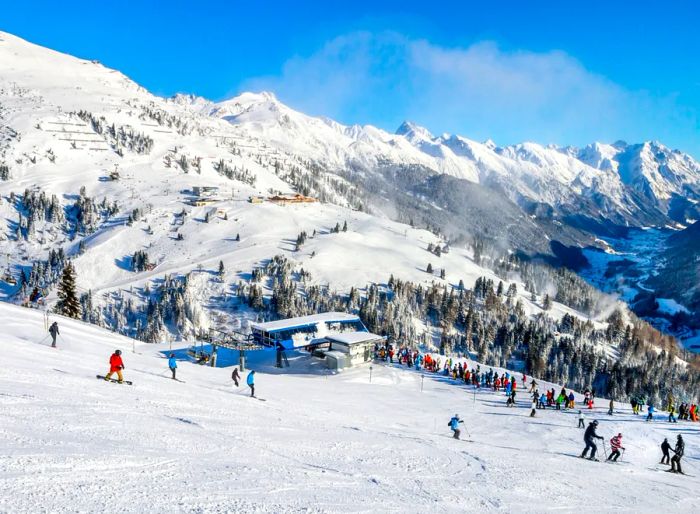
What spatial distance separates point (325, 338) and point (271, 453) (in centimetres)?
4053

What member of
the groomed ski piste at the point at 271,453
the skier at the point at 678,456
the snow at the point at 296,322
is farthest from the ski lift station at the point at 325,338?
the skier at the point at 678,456

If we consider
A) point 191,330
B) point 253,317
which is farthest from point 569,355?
point 191,330

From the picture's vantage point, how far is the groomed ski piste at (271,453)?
11.4 meters

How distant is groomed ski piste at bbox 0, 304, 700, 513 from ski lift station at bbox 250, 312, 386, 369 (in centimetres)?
1709

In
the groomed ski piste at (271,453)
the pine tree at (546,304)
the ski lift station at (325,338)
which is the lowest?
→ the groomed ski piste at (271,453)

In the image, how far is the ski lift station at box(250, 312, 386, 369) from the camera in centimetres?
5369

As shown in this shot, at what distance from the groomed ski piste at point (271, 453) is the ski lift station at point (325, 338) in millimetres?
17092

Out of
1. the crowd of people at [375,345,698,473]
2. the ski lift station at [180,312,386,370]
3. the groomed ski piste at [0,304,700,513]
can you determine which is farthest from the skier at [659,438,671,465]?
the ski lift station at [180,312,386,370]

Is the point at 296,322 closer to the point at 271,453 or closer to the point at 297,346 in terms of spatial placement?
the point at 297,346

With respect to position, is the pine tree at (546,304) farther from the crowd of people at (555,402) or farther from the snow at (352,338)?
the snow at (352,338)

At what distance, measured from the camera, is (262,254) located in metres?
152

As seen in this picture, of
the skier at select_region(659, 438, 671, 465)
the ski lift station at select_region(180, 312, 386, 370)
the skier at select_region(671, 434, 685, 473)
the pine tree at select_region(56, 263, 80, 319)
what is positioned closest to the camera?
the skier at select_region(671, 434, 685, 473)

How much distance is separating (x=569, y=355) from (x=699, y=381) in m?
40.6

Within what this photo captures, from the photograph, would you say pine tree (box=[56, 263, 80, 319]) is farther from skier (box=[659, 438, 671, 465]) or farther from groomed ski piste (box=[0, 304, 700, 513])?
skier (box=[659, 438, 671, 465])
